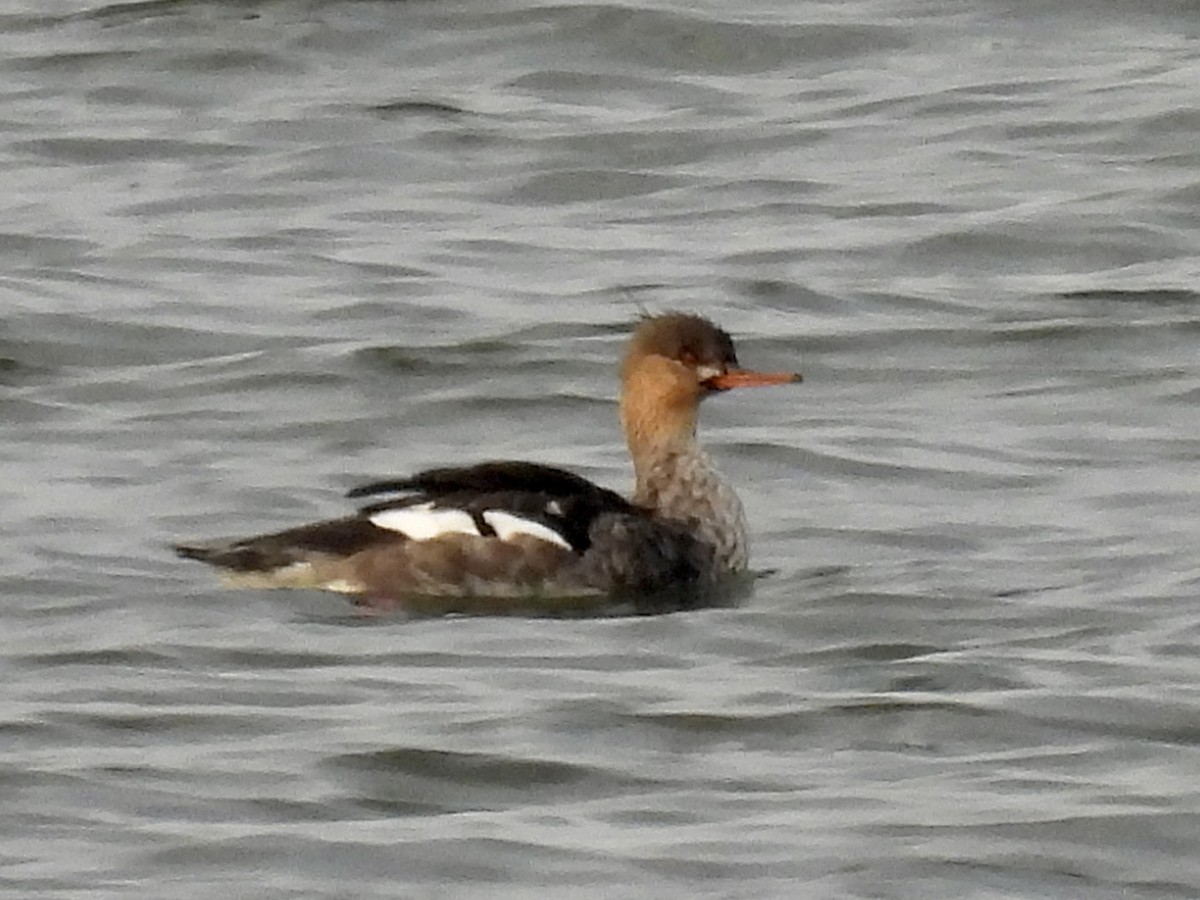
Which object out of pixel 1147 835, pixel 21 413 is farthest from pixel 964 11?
pixel 1147 835

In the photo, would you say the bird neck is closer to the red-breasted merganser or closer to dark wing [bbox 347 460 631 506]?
the red-breasted merganser

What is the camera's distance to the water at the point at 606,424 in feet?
30.1

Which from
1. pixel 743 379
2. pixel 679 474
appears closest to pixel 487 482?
pixel 679 474

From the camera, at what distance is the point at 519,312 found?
50.2 feet

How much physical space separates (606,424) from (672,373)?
5.49 feet

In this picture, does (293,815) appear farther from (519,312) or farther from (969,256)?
(969,256)

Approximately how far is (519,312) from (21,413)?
2.23 m

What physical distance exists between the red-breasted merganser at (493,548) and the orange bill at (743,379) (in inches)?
0.7

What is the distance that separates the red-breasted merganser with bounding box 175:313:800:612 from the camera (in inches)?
449

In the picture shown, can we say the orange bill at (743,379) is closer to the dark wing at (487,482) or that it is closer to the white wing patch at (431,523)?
the dark wing at (487,482)

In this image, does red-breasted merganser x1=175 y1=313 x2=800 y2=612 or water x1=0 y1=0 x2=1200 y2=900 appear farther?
red-breasted merganser x1=175 y1=313 x2=800 y2=612

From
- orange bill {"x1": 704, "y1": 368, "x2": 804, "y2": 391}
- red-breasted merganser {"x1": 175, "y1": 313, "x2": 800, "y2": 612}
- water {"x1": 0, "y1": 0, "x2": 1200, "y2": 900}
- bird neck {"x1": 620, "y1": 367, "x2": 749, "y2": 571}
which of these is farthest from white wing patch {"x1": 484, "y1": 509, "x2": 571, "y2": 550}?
orange bill {"x1": 704, "y1": 368, "x2": 804, "y2": 391}

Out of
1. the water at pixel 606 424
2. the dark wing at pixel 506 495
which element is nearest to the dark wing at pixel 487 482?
the dark wing at pixel 506 495

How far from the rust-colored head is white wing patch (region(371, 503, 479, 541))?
107 centimetres
